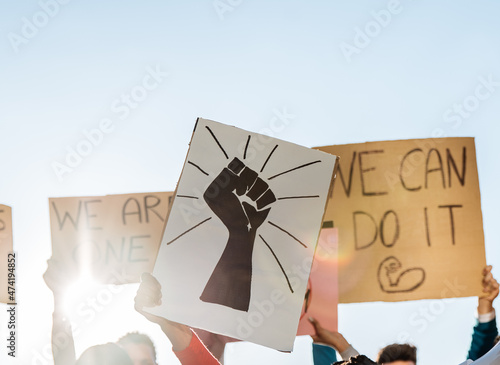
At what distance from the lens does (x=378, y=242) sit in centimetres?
423

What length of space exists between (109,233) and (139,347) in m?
1.15

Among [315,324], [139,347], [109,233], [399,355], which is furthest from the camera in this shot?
[109,233]

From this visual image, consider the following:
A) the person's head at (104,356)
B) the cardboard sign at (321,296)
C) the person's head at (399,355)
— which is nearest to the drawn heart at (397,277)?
the cardboard sign at (321,296)

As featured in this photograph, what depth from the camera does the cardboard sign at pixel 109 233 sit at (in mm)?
4336

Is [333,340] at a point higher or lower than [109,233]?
lower

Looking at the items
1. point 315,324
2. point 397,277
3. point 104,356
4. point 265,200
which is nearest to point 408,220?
point 397,277

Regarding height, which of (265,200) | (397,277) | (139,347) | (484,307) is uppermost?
(265,200)

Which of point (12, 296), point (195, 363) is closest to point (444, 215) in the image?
point (195, 363)

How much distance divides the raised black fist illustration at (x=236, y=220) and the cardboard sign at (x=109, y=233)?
3.87ft

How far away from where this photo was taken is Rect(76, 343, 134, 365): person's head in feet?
9.00

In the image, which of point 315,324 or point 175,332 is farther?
point 315,324

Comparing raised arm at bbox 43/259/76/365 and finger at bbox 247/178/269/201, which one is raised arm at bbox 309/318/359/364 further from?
raised arm at bbox 43/259/76/365

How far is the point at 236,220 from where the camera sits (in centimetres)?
328

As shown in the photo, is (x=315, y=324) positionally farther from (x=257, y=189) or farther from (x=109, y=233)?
(x=109, y=233)
